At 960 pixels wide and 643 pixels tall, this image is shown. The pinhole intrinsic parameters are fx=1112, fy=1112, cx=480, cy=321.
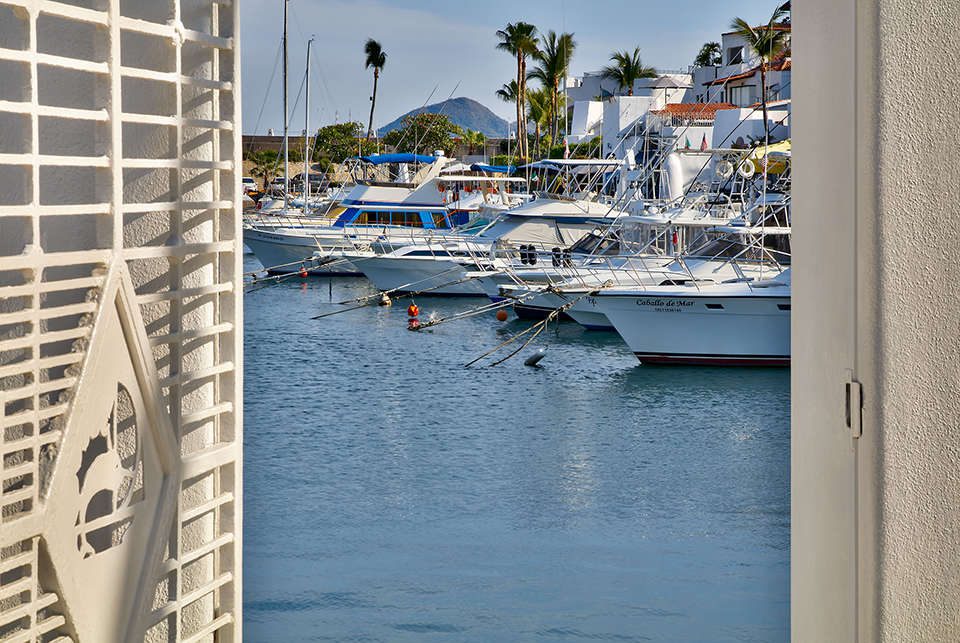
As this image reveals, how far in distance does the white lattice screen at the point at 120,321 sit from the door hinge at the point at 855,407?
5.15 feet

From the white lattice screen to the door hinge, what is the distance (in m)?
1.57

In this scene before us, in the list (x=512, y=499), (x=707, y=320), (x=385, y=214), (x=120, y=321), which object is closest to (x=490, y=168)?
(x=385, y=214)

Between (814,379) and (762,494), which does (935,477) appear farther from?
(762,494)

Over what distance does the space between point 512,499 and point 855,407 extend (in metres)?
8.16

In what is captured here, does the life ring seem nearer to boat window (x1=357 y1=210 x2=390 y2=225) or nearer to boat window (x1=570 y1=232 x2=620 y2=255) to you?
boat window (x1=570 y1=232 x2=620 y2=255)

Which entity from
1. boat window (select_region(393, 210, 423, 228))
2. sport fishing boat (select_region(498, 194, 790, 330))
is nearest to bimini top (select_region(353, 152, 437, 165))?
boat window (select_region(393, 210, 423, 228))

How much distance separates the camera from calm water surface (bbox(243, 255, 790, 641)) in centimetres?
722

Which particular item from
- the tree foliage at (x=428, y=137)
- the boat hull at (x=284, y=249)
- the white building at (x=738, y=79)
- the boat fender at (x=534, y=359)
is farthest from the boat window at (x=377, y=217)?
the tree foliage at (x=428, y=137)

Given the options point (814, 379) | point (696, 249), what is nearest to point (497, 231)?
point (696, 249)

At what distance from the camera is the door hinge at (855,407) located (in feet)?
7.71

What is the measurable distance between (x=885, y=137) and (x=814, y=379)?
60 cm

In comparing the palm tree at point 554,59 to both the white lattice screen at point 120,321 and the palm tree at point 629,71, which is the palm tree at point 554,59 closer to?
the palm tree at point 629,71

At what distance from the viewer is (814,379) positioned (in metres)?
2.60

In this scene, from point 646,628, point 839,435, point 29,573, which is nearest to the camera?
point 29,573
